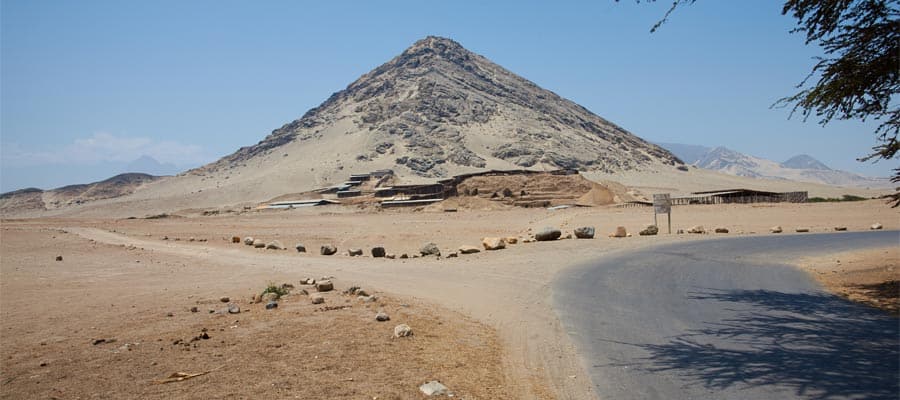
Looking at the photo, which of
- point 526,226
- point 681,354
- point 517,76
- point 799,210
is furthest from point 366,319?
point 517,76

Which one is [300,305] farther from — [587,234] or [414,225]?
[414,225]

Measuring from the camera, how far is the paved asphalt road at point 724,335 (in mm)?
5555

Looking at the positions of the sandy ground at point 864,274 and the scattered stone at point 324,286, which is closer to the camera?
the sandy ground at point 864,274

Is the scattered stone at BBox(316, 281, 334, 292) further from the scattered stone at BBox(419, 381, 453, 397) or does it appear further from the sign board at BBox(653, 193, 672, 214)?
the sign board at BBox(653, 193, 672, 214)

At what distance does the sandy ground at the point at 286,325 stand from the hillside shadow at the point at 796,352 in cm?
130

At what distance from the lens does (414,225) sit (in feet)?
112

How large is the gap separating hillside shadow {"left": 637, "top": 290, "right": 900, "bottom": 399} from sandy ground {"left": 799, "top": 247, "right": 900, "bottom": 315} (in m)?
0.92

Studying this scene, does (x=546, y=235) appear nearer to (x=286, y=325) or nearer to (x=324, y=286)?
(x=324, y=286)

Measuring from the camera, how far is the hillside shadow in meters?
5.52

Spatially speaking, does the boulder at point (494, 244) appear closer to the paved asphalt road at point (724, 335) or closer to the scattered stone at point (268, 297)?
the paved asphalt road at point (724, 335)

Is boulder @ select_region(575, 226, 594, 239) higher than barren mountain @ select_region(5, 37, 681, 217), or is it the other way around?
barren mountain @ select_region(5, 37, 681, 217)

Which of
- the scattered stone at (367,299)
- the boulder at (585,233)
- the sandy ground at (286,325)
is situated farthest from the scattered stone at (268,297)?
the boulder at (585,233)

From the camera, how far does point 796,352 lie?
659 centimetres

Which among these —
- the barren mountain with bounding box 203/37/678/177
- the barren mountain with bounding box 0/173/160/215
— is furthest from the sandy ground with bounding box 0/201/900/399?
the barren mountain with bounding box 0/173/160/215
